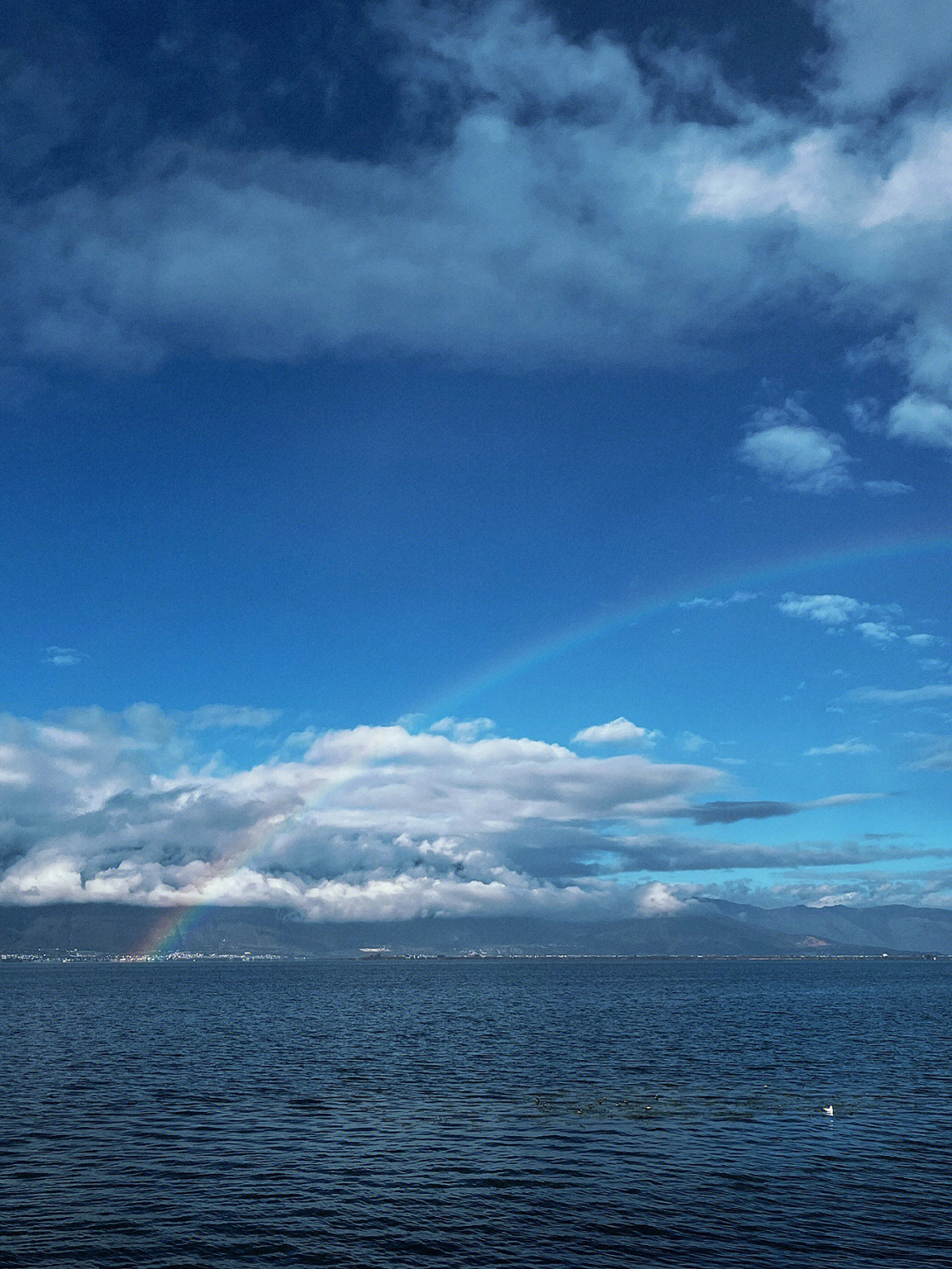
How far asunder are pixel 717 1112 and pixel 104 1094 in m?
50.5

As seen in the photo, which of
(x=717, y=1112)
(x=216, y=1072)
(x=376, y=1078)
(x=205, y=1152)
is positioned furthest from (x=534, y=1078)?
(x=205, y=1152)

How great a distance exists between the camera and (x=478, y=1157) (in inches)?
2215

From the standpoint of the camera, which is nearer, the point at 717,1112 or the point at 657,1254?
the point at 657,1254

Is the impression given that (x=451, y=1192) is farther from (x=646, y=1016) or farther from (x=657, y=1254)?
(x=646, y=1016)

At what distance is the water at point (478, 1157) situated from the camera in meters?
41.6

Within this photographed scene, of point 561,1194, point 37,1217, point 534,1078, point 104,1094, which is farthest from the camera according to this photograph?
point 534,1078

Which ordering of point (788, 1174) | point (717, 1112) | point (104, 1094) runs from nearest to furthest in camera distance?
1. point (788, 1174)
2. point (717, 1112)
3. point (104, 1094)

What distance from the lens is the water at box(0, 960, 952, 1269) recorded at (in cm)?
4159

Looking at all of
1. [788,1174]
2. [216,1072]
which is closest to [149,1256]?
[788,1174]

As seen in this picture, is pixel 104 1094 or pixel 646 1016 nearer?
pixel 104 1094

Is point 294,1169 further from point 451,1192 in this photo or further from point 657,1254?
point 657,1254

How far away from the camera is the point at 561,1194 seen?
4900 centimetres

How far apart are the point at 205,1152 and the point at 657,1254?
3026 centimetres

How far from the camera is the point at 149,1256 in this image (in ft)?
131
